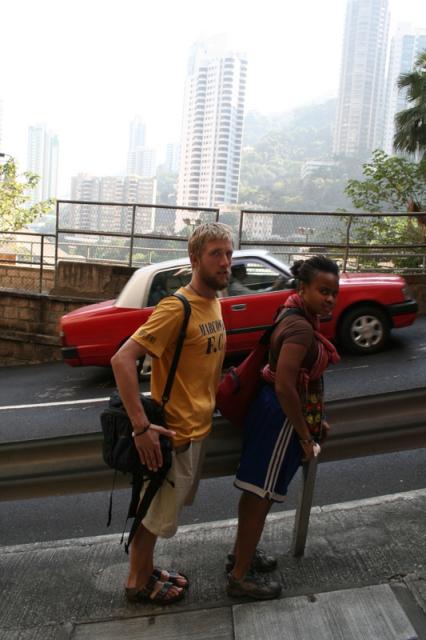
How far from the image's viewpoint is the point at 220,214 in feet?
47.3

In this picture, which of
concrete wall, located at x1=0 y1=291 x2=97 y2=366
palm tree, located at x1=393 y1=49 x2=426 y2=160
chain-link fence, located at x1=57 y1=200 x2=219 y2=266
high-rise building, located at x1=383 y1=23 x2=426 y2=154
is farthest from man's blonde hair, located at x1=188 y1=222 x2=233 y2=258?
high-rise building, located at x1=383 y1=23 x2=426 y2=154

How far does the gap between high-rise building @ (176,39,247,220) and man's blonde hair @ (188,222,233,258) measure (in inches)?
1755

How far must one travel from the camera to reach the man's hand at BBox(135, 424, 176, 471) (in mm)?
2799

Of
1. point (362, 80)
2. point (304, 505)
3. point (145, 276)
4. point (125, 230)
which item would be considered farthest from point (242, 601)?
point (362, 80)

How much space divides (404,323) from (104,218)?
7.77 m

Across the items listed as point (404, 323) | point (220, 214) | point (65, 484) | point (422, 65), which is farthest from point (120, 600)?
point (422, 65)

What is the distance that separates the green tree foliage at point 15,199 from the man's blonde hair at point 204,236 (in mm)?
40116

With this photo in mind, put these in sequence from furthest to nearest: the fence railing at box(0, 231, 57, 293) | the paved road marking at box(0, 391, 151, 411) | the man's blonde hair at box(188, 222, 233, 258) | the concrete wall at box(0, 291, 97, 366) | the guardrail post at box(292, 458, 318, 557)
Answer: the fence railing at box(0, 231, 57, 293), the concrete wall at box(0, 291, 97, 366), the paved road marking at box(0, 391, 151, 411), the guardrail post at box(292, 458, 318, 557), the man's blonde hair at box(188, 222, 233, 258)

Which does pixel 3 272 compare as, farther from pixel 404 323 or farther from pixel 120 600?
pixel 120 600

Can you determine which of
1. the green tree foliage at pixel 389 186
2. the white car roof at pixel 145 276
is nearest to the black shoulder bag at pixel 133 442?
the white car roof at pixel 145 276

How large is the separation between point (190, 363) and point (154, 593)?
1.01 metres

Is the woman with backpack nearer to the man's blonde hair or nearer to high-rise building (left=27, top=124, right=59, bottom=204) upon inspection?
the man's blonde hair

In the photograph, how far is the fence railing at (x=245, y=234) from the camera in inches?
543

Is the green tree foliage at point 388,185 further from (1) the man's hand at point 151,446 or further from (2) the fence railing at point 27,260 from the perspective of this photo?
(1) the man's hand at point 151,446
